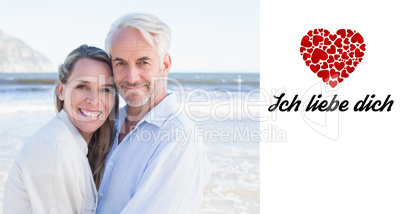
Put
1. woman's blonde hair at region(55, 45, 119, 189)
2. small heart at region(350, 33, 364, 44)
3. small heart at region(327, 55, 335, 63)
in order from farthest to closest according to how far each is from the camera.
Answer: small heart at region(350, 33, 364, 44), small heart at region(327, 55, 335, 63), woman's blonde hair at region(55, 45, 119, 189)

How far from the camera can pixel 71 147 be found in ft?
6.63

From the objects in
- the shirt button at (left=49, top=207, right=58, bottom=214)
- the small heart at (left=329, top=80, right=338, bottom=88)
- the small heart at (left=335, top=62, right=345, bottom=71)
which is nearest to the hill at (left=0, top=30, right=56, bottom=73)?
the small heart at (left=329, top=80, right=338, bottom=88)

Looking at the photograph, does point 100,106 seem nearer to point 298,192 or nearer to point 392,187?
point 298,192

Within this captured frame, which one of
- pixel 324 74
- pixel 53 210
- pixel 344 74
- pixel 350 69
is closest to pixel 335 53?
pixel 350 69

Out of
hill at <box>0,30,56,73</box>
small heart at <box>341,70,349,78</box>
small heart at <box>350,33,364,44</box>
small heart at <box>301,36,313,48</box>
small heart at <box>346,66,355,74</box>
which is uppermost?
small heart at <box>350,33,364,44</box>

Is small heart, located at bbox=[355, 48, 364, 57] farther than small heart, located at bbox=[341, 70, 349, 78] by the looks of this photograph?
No

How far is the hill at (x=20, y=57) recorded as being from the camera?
2144 inches

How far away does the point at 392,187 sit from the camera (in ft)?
19.2

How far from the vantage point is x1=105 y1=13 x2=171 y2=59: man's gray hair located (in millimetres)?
2242

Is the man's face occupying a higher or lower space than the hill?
higher

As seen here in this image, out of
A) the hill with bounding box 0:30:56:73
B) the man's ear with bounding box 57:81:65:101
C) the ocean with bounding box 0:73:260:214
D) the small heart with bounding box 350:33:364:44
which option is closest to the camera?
the man's ear with bounding box 57:81:65:101

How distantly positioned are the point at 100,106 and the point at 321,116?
255 inches

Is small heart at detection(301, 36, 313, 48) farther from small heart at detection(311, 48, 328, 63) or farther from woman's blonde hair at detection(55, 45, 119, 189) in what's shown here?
woman's blonde hair at detection(55, 45, 119, 189)

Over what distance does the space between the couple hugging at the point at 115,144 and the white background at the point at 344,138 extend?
265 cm
